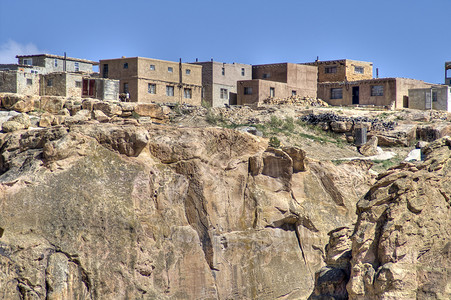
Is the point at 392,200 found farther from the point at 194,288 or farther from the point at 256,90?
the point at 256,90

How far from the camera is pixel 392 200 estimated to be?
16.7 m

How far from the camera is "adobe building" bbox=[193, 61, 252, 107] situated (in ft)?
182

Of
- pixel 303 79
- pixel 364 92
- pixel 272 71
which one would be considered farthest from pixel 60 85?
pixel 364 92

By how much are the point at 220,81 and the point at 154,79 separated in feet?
23.3

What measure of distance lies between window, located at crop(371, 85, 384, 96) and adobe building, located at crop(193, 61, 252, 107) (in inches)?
350

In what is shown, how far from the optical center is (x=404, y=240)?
625 inches

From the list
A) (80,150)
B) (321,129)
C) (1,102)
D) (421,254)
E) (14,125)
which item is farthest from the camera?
(321,129)

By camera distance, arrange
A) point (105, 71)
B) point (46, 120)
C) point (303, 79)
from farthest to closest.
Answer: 1. point (303, 79)
2. point (105, 71)
3. point (46, 120)

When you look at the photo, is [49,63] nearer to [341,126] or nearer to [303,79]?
[303,79]

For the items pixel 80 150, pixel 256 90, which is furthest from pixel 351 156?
pixel 80 150

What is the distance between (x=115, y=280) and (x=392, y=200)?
31.6 ft

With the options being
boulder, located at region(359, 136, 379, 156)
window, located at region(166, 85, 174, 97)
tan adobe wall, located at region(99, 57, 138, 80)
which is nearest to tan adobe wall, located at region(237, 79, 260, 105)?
window, located at region(166, 85, 174, 97)

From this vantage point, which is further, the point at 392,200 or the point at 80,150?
the point at 80,150

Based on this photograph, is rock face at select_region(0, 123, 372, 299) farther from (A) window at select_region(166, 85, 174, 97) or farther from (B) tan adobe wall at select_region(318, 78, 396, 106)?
(B) tan adobe wall at select_region(318, 78, 396, 106)
